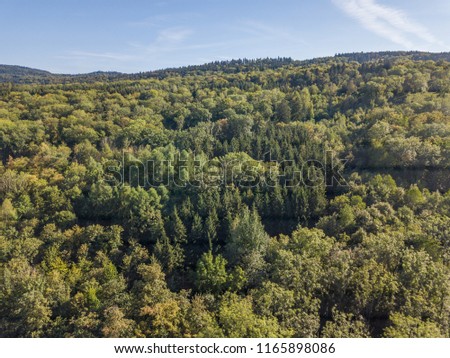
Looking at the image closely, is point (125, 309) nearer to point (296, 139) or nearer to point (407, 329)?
point (407, 329)

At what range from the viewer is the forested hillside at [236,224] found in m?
21.8

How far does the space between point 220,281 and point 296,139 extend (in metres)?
34.9

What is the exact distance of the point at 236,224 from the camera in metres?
34.3

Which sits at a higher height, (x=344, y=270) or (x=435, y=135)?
(x=435, y=135)

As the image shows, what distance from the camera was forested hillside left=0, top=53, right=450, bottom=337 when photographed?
71.4 feet

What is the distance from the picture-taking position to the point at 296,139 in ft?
182

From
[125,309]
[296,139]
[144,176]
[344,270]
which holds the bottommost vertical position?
[125,309]

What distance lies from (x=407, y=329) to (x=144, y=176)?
36.9 m

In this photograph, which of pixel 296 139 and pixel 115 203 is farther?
pixel 296 139

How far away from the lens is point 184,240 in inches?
1400
